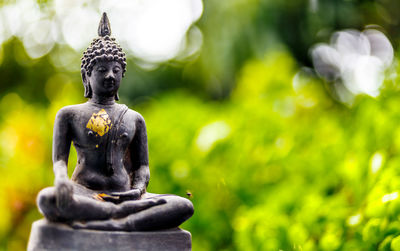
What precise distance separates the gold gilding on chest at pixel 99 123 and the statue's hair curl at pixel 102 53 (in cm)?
21

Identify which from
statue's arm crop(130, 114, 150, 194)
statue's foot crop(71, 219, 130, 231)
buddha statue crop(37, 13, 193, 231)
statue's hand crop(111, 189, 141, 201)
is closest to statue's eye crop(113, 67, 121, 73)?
buddha statue crop(37, 13, 193, 231)

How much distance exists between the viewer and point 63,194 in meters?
1.70

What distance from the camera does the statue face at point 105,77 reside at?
2010 mm

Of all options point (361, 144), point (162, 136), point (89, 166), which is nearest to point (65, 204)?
point (89, 166)

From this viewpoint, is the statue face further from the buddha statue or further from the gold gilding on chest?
the gold gilding on chest

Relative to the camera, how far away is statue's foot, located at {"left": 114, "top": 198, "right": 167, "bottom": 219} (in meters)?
1.86

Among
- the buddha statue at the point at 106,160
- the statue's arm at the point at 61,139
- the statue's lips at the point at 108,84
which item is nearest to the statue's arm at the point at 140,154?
the buddha statue at the point at 106,160

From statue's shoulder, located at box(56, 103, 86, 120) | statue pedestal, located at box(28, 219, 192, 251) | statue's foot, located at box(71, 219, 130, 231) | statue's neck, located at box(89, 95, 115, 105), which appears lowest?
statue pedestal, located at box(28, 219, 192, 251)

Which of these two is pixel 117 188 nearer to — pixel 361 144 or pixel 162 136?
pixel 361 144

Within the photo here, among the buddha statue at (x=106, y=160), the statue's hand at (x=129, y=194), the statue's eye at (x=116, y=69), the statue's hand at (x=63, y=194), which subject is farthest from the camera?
the statue's eye at (x=116, y=69)

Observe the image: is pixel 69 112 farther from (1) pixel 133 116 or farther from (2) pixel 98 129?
(1) pixel 133 116

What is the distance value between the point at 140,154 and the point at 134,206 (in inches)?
14.1

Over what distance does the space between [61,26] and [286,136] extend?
367 cm

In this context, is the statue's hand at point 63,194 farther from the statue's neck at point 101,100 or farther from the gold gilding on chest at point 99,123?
the statue's neck at point 101,100
